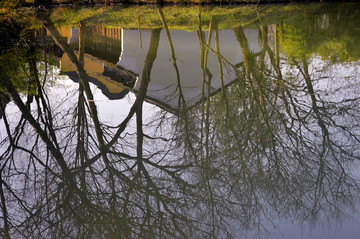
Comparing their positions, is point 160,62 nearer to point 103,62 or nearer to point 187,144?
point 103,62

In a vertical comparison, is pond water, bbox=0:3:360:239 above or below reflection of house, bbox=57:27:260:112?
below

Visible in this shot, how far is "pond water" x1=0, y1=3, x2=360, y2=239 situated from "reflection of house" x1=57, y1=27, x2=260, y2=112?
0.05 m

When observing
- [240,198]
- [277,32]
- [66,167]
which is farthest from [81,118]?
[277,32]

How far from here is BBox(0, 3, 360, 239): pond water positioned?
3.57 meters

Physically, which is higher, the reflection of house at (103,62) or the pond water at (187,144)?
the reflection of house at (103,62)

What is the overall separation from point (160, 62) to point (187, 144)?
4.90 metres

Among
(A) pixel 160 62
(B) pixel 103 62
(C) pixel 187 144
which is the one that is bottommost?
(C) pixel 187 144

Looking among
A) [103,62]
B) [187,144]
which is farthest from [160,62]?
[187,144]

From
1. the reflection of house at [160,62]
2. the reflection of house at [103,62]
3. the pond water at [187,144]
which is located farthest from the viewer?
the reflection of house at [103,62]

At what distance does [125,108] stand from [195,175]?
2.53 metres

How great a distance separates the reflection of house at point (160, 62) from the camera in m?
7.26

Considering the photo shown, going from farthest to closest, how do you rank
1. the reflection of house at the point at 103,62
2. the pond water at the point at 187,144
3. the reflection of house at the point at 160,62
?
the reflection of house at the point at 103,62
the reflection of house at the point at 160,62
the pond water at the point at 187,144

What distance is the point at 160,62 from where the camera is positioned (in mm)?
9570

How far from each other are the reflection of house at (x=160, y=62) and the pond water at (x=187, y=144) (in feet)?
0.18
